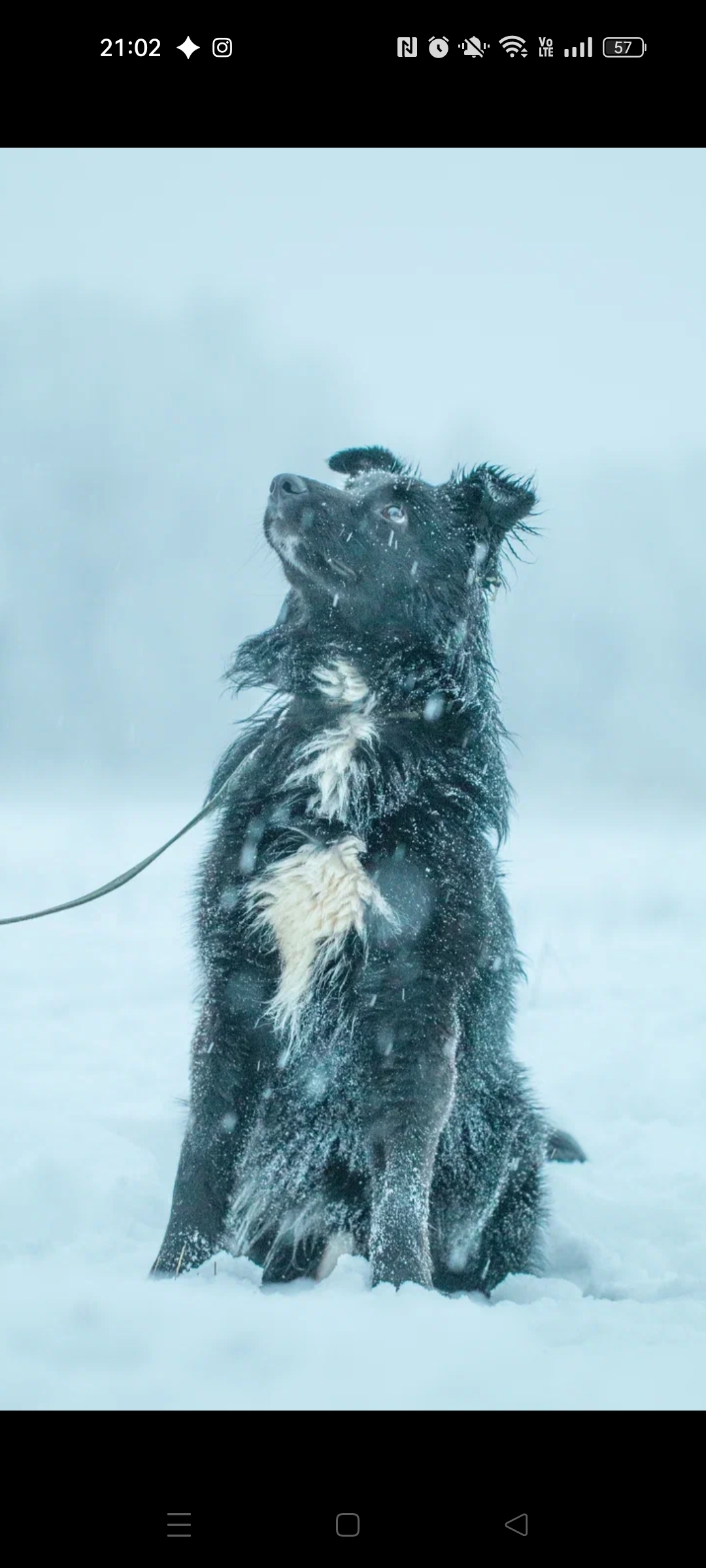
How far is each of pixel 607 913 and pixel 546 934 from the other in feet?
4.42

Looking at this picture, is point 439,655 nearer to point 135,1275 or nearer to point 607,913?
point 135,1275

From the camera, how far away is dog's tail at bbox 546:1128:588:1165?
143 inches

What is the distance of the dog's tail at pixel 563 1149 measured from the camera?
364cm

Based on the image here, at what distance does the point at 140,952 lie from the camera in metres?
7.18

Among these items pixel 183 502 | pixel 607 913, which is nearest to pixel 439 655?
pixel 607 913
